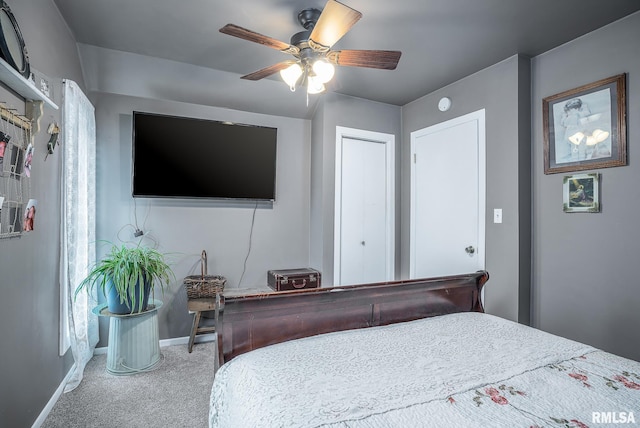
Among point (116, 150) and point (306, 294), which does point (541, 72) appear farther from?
point (116, 150)

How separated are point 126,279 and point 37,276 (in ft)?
1.77

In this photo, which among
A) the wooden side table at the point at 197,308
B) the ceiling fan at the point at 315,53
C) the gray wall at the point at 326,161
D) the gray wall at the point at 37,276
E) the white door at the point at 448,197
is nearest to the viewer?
the gray wall at the point at 37,276

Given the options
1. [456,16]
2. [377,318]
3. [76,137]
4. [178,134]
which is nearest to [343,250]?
[377,318]

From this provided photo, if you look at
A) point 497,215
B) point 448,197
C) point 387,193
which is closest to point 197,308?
point 387,193

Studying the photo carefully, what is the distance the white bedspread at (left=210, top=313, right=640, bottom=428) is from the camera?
3.04 feet

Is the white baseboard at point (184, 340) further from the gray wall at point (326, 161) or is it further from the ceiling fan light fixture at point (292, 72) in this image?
the ceiling fan light fixture at point (292, 72)

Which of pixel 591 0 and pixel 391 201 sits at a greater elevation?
pixel 591 0

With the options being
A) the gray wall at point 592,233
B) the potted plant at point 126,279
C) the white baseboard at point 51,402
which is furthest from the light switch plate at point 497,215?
the white baseboard at point 51,402

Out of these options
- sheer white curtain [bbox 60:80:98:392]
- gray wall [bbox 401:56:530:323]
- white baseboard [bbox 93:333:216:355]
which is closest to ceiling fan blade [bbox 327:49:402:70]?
gray wall [bbox 401:56:530:323]

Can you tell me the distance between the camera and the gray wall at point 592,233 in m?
2.08

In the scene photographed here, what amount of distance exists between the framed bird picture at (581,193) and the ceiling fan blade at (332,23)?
6.33ft

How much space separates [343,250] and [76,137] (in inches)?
97.5

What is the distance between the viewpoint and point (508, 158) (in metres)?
2.66

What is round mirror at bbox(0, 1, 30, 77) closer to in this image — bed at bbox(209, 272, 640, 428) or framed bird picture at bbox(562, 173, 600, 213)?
bed at bbox(209, 272, 640, 428)
